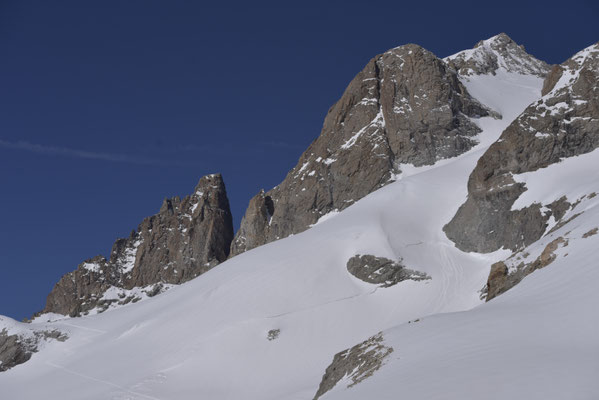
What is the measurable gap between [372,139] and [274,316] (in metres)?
39.8

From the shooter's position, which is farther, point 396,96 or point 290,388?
point 396,96

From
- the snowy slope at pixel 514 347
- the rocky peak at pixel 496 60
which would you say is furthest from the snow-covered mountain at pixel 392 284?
the rocky peak at pixel 496 60

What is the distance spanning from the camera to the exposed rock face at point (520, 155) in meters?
54.7

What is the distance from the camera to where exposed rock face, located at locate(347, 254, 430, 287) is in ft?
172

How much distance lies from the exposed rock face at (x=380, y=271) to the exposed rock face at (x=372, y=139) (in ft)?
79.8

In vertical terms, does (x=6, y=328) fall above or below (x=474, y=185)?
above

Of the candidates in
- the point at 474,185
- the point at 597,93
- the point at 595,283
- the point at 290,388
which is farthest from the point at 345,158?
the point at 595,283

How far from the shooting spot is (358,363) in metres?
20.4

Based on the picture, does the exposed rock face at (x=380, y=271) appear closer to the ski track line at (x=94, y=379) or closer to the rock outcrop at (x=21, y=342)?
the ski track line at (x=94, y=379)

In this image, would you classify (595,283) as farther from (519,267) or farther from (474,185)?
(474,185)

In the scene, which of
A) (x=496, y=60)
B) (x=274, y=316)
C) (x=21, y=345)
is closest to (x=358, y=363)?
(x=274, y=316)

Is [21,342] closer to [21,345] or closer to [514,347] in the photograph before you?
[21,345]

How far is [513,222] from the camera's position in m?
53.0

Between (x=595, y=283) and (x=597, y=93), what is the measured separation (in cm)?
4675
